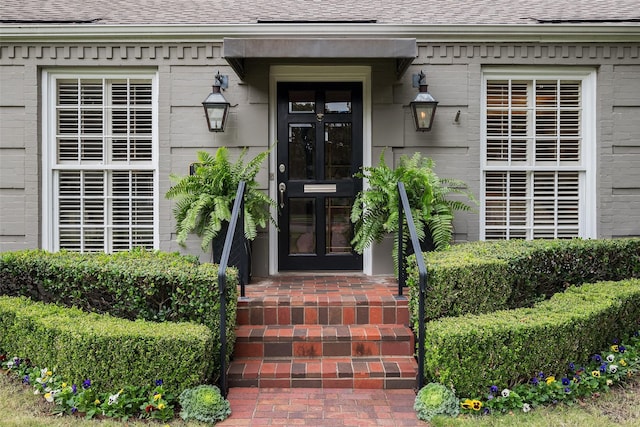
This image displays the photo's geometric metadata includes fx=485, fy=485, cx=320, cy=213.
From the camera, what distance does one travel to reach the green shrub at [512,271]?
345cm

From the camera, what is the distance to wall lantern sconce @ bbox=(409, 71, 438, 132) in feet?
16.3

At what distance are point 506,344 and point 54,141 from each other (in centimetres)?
484

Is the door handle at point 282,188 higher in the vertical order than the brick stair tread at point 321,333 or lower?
higher

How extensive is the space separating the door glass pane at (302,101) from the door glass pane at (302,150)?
0.17 m

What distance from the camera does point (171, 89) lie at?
16.9ft

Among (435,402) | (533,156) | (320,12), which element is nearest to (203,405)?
(435,402)

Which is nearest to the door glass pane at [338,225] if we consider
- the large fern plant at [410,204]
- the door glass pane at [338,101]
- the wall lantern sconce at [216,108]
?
the large fern plant at [410,204]

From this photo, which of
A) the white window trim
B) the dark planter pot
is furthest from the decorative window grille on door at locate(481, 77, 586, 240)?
the dark planter pot

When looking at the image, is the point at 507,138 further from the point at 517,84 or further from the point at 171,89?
the point at 171,89

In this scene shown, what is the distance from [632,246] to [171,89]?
186 inches

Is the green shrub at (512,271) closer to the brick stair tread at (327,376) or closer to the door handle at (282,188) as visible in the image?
the brick stair tread at (327,376)

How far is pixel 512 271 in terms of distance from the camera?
380cm

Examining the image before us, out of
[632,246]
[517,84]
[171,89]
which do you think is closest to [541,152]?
[517,84]

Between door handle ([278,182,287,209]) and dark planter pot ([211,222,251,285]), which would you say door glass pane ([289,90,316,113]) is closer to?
door handle ([278,182,287,209])
